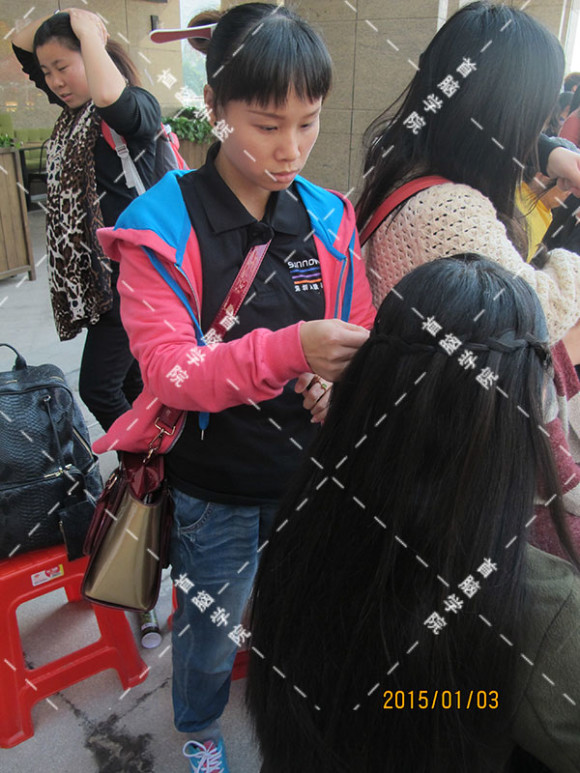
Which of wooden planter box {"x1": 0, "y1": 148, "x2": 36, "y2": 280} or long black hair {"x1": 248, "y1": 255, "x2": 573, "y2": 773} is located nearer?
long black hair {"x1": 248, "y1": 255, "x2": 573, "y2": 773}

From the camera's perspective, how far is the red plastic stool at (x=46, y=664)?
1667mm

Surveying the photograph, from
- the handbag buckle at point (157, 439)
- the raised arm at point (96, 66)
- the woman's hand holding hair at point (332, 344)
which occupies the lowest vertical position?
the handbag buckle at point (157, 439)

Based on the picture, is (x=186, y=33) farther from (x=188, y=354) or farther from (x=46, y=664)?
(x=46, y=664)

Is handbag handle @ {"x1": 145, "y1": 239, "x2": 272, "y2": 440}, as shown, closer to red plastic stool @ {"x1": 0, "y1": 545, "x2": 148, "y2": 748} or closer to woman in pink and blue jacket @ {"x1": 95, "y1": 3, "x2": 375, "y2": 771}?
woman in pink and blue jacket @ {"x1": 95, "y1": 3, "x2": 375, "y2": 771}

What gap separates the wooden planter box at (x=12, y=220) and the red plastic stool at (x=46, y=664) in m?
4.28

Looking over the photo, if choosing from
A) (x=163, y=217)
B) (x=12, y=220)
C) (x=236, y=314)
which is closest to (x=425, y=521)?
(x=236, y=314)

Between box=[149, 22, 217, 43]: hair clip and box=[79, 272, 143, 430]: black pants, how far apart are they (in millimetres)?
844

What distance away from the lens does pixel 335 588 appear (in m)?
0.84

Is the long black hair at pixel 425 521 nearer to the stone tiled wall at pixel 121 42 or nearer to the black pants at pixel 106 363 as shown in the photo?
the black pants at pixel 106 363

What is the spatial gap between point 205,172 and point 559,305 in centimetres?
71

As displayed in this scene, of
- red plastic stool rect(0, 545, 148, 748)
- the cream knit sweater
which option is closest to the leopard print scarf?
red plastic stool rect(0, 545, 148, 748)

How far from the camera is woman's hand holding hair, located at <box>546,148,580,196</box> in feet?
4.64
